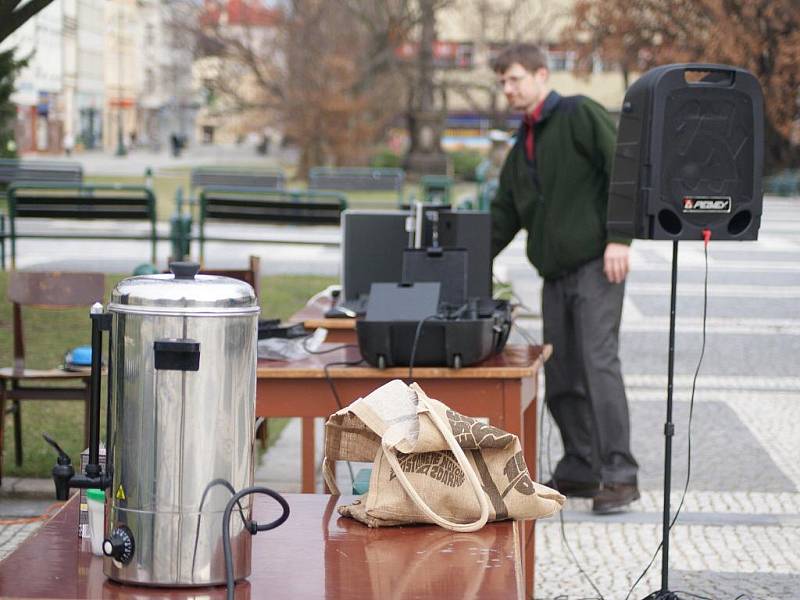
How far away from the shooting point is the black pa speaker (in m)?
4.98

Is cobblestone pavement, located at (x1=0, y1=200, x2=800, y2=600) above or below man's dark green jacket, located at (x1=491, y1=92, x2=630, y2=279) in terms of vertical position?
below

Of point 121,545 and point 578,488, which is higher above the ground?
point 121,545

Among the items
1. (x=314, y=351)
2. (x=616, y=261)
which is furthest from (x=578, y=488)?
(x=314, y=351)

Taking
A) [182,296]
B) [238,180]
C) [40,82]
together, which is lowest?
[238,180]

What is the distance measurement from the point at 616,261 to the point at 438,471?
3515 mm

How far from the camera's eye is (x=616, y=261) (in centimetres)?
636

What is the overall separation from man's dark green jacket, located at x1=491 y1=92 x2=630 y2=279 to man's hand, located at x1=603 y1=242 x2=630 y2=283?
0.21ft

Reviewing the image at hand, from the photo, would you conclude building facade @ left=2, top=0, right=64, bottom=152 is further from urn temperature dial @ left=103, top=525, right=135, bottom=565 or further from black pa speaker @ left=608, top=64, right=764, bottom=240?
urn temperature dial @ left=103, top=525, right=135, bottom=565

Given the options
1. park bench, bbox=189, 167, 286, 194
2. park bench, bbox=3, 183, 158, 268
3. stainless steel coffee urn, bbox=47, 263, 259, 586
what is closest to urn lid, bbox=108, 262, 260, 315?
stainless steel coffee urn, bbox=47, 263, 259, 586

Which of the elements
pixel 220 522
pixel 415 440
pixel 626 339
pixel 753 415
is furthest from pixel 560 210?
pixel 626 339

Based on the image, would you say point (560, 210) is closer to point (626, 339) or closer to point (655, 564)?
point (655, 564)

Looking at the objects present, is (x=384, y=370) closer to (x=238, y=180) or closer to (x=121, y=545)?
(x=121, y=545)

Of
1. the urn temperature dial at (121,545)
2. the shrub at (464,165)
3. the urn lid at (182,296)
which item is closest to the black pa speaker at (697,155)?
the urn lid at (182,296)

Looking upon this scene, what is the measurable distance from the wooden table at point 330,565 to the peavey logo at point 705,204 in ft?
7.24
